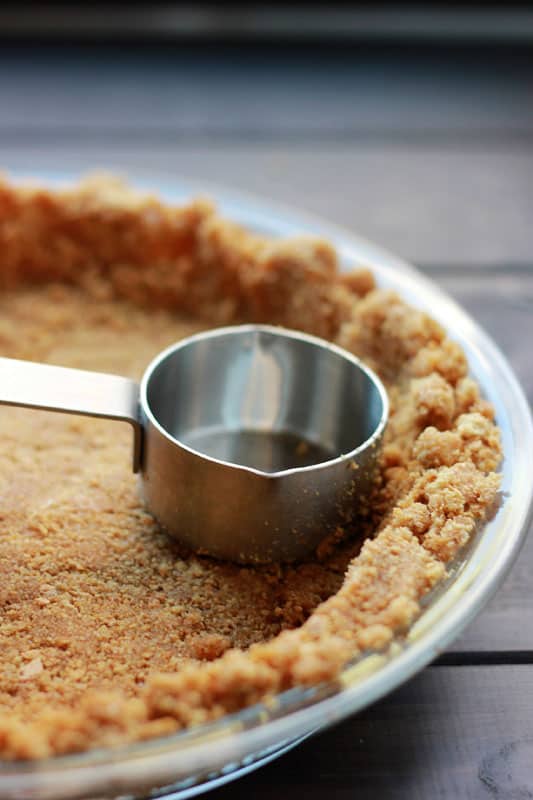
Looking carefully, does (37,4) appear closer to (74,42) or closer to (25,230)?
(74,42)

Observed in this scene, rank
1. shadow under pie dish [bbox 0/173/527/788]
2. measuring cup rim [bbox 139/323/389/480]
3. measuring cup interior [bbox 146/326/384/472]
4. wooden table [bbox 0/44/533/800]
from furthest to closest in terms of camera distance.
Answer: wooden table [bbox 0/44/533/800] → measuring cup interior [bbox 146/326/384/472] → measuring cup rim [bbox 139/323/389/480] → shadow under pie dish [bbox 0/173/527/788]

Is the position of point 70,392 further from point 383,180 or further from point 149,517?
point 383,180

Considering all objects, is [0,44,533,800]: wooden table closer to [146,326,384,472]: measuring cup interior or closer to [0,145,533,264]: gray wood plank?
[0,145,533,264]: gray wood plank

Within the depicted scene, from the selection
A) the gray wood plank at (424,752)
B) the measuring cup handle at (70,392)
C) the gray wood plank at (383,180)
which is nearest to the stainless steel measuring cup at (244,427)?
the measuring cup handle at (70,392)

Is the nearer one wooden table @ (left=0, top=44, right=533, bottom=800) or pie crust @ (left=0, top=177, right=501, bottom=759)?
pie crust @ (left=0, top=177, right=501, bottom=759)

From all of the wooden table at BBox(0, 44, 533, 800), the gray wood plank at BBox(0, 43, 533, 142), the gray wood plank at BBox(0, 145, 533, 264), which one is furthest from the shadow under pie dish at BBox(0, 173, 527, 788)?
the gray wood plank at BBox(0, 43, 533, 142)

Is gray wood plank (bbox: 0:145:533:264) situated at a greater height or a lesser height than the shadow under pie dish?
greater
